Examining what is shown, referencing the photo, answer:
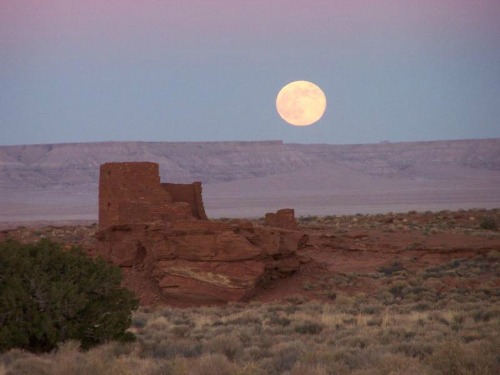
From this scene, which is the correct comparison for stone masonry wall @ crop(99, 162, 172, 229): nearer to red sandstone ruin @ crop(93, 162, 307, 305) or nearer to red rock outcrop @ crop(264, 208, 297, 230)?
red sandstone ruin @ crop(93, 162, 307, 305)

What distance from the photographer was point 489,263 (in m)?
26.0

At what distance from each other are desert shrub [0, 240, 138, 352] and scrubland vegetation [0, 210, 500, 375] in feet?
1.21

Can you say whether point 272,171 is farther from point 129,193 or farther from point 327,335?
point 327,335

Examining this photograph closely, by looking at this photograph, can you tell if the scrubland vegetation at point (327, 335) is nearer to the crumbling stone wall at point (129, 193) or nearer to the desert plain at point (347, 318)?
the desert plain at point (347, 318)

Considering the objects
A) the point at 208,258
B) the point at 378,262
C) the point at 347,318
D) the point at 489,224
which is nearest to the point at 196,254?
the point at 208,258

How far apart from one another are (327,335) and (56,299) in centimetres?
458

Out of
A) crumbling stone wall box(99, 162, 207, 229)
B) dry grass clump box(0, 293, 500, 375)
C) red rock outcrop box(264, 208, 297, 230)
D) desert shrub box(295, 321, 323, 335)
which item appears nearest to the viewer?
dry grass clump box(0, 293, 500, 375)

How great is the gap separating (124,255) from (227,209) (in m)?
73.7

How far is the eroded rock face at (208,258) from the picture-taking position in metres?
21.0

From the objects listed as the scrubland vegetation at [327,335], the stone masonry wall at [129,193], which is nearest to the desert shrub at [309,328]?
the scrubland vegetation at [327,335]

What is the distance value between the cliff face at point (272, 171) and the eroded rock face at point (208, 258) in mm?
82642

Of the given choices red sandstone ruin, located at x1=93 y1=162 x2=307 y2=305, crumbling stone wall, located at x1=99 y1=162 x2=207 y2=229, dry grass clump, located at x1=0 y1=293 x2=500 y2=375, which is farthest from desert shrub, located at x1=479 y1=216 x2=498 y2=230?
dry grass clump, located at x1=0 y1=293 x2=500 y2=375

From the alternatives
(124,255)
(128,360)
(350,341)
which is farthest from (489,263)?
(128,360)

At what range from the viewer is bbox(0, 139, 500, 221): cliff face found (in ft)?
391
